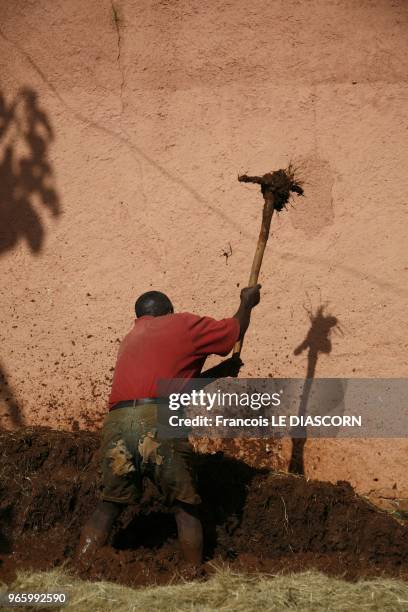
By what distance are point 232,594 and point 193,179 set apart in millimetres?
3364

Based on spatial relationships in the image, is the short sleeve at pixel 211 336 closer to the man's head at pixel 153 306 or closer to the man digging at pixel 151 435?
the man digging at pixel 151 435

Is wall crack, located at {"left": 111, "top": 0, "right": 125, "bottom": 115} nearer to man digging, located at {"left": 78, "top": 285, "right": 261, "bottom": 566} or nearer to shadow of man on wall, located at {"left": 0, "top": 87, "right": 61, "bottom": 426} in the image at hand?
shadow of man on wall, located at {"left": 0, "top": 87, "right": 61, "bottom": 426}

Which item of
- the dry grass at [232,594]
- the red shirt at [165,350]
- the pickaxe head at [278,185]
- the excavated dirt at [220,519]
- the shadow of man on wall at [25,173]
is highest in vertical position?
the shadow of man on wall at [25,173]

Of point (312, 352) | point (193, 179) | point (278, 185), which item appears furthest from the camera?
point (193, 179)

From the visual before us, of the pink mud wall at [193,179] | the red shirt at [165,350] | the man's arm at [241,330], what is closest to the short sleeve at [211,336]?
the red shirt at [165,350]

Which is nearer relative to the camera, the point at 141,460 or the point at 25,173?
the point at 141,460

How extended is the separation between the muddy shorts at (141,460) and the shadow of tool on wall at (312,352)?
1.64m

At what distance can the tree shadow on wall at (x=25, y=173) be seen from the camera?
5.93 metres

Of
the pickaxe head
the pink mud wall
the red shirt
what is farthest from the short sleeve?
the pink mud wall

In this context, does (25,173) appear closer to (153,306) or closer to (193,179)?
(193,179)

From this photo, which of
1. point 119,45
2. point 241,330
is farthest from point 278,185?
point 119,45

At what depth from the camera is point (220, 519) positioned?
4.40 metres

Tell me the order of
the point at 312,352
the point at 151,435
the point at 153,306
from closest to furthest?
the point at 151,435
the point at 153,306
the point at 312,352

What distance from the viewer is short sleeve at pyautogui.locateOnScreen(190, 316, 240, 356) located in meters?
3.84
